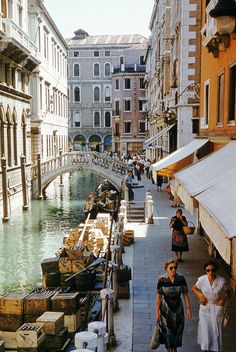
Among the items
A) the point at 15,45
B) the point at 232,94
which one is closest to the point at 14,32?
the point at 15,45

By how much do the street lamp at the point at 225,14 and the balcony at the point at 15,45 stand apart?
54.0 feet

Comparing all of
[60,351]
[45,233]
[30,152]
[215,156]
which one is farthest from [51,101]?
[60,351]

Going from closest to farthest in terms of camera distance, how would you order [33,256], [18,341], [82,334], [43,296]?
[82,334], [18,341], [43,296], [33,256]

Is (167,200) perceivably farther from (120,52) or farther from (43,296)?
(120,52)

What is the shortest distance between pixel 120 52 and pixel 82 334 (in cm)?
6609

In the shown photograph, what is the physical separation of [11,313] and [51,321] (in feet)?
3.61

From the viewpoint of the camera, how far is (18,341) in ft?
22.0

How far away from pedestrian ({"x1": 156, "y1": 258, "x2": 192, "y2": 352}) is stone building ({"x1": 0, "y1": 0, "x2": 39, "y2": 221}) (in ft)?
55.2

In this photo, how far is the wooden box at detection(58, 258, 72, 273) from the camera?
9.89 meters

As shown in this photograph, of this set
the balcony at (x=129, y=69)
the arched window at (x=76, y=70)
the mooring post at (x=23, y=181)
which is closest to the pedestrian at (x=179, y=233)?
the mooring post at (x=23, y=181)

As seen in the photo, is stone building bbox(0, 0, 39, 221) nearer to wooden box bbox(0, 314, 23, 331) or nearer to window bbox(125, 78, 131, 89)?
wooden box bbox(0, 314, 23, 331)

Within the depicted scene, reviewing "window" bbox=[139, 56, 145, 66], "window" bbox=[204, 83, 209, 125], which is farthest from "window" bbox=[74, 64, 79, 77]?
"window" bbox=[204, 83, 209, 125]

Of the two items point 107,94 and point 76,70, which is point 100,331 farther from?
point 76,70

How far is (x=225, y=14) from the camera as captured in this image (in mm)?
8008
